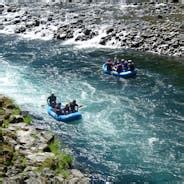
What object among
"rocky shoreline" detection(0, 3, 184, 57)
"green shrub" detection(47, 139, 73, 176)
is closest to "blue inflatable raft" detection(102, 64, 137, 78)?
"rocky shoreline" detection(0, 3, 184, 57)

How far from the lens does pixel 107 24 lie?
6750 centimetres

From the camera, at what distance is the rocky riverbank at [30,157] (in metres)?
23.4

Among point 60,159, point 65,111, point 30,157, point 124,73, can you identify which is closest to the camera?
point 30,157

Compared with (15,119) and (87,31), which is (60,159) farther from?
(87,31)

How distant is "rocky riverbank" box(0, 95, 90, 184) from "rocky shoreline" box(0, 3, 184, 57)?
2908 centimetres

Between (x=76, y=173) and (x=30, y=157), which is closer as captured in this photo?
(x=30, y=157)

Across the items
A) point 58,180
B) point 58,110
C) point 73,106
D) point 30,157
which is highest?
point 30,157

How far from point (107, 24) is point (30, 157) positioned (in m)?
44.0

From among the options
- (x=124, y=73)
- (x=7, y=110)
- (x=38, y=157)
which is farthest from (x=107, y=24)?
(x=38, y=157)

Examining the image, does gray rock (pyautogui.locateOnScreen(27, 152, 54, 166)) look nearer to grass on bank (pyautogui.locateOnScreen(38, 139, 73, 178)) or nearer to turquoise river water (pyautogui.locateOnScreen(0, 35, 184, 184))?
grass on bank (pyautogui.locateOnScreen(38, 139, 73, 178))

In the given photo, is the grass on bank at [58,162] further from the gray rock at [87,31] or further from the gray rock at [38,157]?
the gray rock at [87,31]

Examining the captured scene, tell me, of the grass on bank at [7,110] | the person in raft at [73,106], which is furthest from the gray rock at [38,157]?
the person in raft at [73,106]

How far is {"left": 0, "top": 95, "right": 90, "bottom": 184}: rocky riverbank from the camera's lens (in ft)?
76.6

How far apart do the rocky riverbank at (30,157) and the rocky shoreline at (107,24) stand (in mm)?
29075
